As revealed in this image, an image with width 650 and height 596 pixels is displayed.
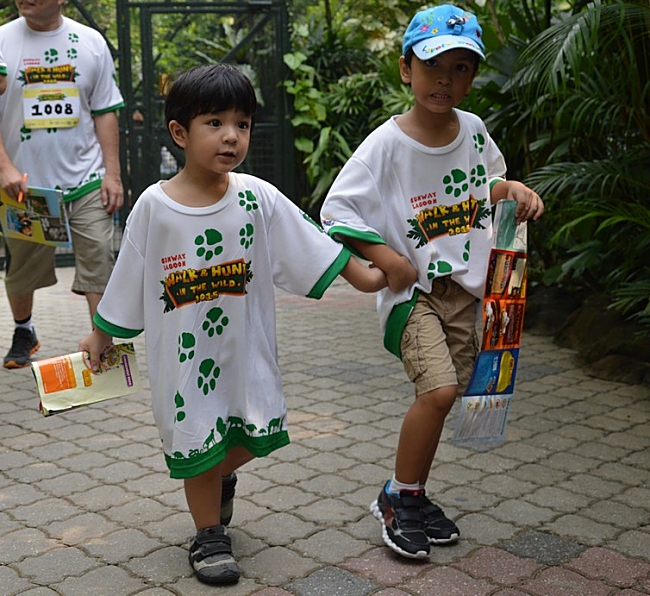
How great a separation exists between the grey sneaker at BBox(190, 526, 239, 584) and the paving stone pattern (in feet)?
0.12

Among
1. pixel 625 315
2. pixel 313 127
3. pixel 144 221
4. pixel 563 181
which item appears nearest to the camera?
pixel 144 221

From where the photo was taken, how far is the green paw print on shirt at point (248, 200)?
287 centimetres

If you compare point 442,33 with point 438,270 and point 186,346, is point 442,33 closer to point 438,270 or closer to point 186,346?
point 438,270

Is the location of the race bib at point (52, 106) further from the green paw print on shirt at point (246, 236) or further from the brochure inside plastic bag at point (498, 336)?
the brochure inside plastic bag at point (498, 336)

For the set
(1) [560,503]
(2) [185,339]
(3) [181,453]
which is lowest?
(1) [560,503]

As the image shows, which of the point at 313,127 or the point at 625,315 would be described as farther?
the point at 313,127

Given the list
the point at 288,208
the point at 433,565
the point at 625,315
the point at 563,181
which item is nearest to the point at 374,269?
the point at 288,208

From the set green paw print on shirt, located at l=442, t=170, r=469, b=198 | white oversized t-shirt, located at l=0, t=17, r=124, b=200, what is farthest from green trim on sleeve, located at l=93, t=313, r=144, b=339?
white oversized t-shirt, located at l=0, t=17, r=124, b=200

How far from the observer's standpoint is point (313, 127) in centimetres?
1094

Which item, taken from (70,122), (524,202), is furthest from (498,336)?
(70,122)

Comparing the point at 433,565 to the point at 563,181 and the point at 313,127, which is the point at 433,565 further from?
the point at 313,127

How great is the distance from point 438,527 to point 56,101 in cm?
317

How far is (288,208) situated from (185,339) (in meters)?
0.50

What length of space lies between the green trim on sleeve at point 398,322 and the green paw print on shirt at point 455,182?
326 mm
